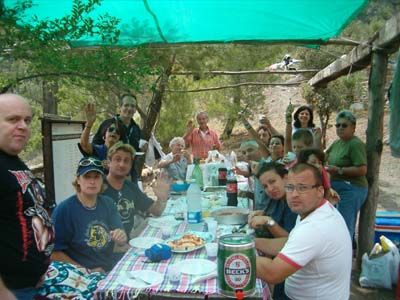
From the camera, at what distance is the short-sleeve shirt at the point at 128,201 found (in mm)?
2903

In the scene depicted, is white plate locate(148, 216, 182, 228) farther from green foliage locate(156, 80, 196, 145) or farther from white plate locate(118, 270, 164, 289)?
green foliage locate(156, 80, 196, 145)

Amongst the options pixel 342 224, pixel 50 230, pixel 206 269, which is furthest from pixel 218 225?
pixel 50 230

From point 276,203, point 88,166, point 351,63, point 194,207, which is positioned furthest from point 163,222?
point 351,63

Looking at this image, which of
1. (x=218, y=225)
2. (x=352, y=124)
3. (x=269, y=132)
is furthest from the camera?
(x=269, y=132)

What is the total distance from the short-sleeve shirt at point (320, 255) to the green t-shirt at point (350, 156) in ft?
7.17

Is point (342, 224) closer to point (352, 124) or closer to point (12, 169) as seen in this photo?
point (12, 169)

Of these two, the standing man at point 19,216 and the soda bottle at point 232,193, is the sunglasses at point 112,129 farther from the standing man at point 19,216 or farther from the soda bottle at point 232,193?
the standing man at point 19,216

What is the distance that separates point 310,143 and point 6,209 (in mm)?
2986

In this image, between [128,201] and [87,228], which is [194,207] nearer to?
[128,201]

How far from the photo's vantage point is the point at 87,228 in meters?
2.33

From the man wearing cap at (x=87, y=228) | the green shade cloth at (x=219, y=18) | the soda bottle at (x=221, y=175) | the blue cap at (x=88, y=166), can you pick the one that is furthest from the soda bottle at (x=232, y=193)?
the green shade cloth at (x=219, y=18)

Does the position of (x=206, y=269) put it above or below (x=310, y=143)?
below

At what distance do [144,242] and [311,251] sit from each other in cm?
104

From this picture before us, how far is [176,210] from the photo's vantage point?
316 centimetres
